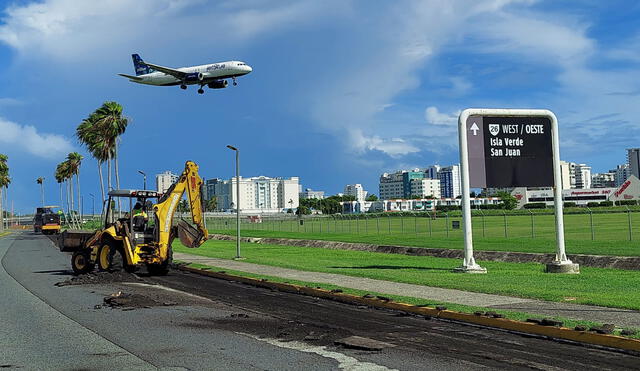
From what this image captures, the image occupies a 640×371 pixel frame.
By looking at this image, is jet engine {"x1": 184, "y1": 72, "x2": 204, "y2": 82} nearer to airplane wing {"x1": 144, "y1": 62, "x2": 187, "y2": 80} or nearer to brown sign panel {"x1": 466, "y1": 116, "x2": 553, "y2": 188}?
airplane wing {"x1": 144, "y1": 62, "x2": 187, "y2": 80}

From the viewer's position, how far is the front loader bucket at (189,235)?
2227cm

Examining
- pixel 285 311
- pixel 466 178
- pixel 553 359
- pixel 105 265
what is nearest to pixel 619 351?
pixel 553 359

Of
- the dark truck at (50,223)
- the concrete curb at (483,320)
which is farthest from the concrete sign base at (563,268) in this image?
the dark truck at (50,223)

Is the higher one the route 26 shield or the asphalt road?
the route 26 shield

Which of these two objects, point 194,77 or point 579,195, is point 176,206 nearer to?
point 194,77

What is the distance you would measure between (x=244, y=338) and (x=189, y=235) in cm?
1256

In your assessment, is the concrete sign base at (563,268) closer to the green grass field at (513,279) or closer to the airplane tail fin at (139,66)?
the green grass field at (513,279)

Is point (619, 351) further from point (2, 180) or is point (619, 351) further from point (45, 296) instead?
point (2, 180)

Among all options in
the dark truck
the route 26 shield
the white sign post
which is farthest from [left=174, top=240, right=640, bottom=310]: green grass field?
the dark truck

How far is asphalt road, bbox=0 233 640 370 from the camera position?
27.0 feet

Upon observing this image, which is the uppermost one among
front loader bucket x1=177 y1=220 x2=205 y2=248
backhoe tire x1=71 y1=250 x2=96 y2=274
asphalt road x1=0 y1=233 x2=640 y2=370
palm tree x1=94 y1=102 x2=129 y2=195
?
palm tree x1=94 y1=102 x2=129 y2=195

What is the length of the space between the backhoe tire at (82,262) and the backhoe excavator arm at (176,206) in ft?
10.7

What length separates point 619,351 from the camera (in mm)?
8453

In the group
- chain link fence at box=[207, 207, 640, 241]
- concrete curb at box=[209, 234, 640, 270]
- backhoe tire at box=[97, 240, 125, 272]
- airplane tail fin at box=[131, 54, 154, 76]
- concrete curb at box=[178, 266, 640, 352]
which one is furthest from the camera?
airplane tail fin at box=[131, 54, 154, 76]
